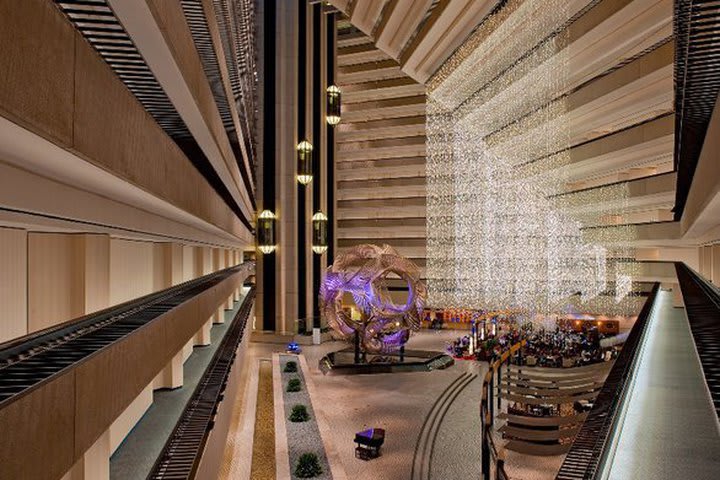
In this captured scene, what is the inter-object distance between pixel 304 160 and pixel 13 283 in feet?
68.4

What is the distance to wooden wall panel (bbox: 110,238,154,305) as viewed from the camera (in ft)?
28.7

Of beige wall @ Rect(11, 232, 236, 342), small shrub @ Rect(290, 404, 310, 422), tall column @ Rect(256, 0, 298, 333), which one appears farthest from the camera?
tall column @ Rect(256, 0, 298, 333)

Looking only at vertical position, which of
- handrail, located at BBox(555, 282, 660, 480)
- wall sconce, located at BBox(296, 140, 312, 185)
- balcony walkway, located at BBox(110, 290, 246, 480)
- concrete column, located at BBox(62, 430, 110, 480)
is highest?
wall sconce, located at BBox(296, 140, 312, 185)

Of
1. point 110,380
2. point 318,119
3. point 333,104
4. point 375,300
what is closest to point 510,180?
point 375,300

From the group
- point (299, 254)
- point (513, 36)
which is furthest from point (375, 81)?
point (513, 36)

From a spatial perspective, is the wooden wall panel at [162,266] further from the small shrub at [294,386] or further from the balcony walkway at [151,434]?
the small shrub at [294,386]

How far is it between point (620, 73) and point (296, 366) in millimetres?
11974

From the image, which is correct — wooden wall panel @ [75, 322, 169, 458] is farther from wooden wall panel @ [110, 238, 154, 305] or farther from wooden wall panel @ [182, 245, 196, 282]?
wooden wall panel @ [182, 245, 196, 282]

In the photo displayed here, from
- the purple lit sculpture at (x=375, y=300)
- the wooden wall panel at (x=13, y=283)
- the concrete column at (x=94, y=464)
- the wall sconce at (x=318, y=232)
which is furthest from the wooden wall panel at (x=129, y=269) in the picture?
the wall sconce at (x=318, y=232)

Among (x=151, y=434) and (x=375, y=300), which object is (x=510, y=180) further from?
(x=151, y=434)

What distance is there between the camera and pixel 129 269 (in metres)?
9.59

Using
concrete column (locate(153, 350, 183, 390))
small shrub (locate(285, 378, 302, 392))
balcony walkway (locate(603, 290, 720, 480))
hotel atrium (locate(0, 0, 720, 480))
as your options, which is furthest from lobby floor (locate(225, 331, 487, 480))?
balcony walkway (locate(603, 290, 720, 480))

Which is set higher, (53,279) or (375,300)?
(53,279)

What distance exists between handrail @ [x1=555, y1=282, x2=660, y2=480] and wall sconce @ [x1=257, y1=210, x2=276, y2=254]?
805 inches
